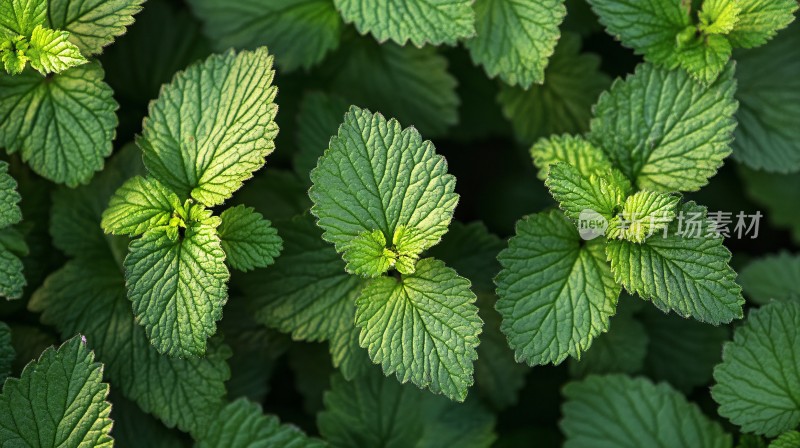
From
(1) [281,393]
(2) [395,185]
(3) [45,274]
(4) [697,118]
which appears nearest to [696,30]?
(4) [697,118]

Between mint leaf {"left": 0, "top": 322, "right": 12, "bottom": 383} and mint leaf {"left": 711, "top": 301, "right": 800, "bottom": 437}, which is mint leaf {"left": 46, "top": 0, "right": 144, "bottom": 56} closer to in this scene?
mint leaf {"left": 0, "top": 322, "right": 12, "bottom": 383}

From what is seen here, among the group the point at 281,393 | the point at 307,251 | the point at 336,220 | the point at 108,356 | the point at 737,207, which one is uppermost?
the point at 336,220

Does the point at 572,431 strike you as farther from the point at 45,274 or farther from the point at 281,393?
the point at 45,274

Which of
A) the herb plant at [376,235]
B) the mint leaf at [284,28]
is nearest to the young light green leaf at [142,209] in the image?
the herb plant at [376,235]

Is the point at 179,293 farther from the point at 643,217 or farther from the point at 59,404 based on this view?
the point at 643,217

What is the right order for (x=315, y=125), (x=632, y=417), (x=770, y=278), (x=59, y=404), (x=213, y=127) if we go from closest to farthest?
(x=59, y=404), (x=213, y=127), (x=632, y=417), (x=315, y=125), (x=770, y=278)

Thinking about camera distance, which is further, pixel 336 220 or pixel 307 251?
pixel 307 251

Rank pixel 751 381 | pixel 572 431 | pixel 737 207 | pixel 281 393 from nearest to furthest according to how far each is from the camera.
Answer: pixel 751 381 < pixel 572 431 < pixel 281 393 < pixel 737 207

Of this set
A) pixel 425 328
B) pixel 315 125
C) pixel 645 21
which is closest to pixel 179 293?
pixel 425 328
